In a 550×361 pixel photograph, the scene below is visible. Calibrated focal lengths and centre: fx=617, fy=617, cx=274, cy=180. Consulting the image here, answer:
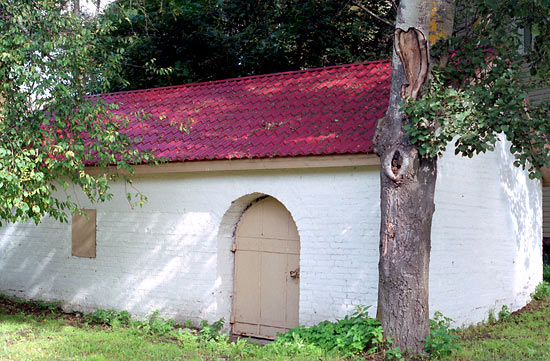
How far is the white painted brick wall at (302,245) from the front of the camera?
8609 millimetres

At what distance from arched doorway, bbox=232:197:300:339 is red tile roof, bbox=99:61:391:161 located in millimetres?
1063

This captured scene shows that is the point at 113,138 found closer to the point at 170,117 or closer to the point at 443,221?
the point at 170,117

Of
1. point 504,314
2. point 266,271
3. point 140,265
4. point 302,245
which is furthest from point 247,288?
point 504,314

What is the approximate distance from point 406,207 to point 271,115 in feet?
11.9

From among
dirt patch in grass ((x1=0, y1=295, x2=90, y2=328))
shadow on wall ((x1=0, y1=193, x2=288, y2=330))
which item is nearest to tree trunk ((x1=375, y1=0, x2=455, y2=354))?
shadow on wall ((x1=0, y1=193, x2=288, y2=330))

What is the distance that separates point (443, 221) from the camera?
900cm

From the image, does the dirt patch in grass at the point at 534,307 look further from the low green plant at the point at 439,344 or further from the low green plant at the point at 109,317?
the low green plant at the point at 109,317

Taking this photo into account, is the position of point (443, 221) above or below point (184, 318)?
above

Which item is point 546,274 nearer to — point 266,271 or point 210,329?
point 266,271

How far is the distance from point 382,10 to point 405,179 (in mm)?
12908

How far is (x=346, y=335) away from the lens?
7.69 meters

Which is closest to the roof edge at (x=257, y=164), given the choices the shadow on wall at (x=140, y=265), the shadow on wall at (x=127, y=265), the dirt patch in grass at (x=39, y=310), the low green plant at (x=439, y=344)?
the shadow on wall at (x=140, y=265)

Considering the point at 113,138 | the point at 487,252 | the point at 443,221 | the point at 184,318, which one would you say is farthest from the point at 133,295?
the point at 487,252

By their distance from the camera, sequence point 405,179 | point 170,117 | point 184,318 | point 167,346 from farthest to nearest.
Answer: point 170,117 < point 184,318 < point 167,346 < point 405,179
